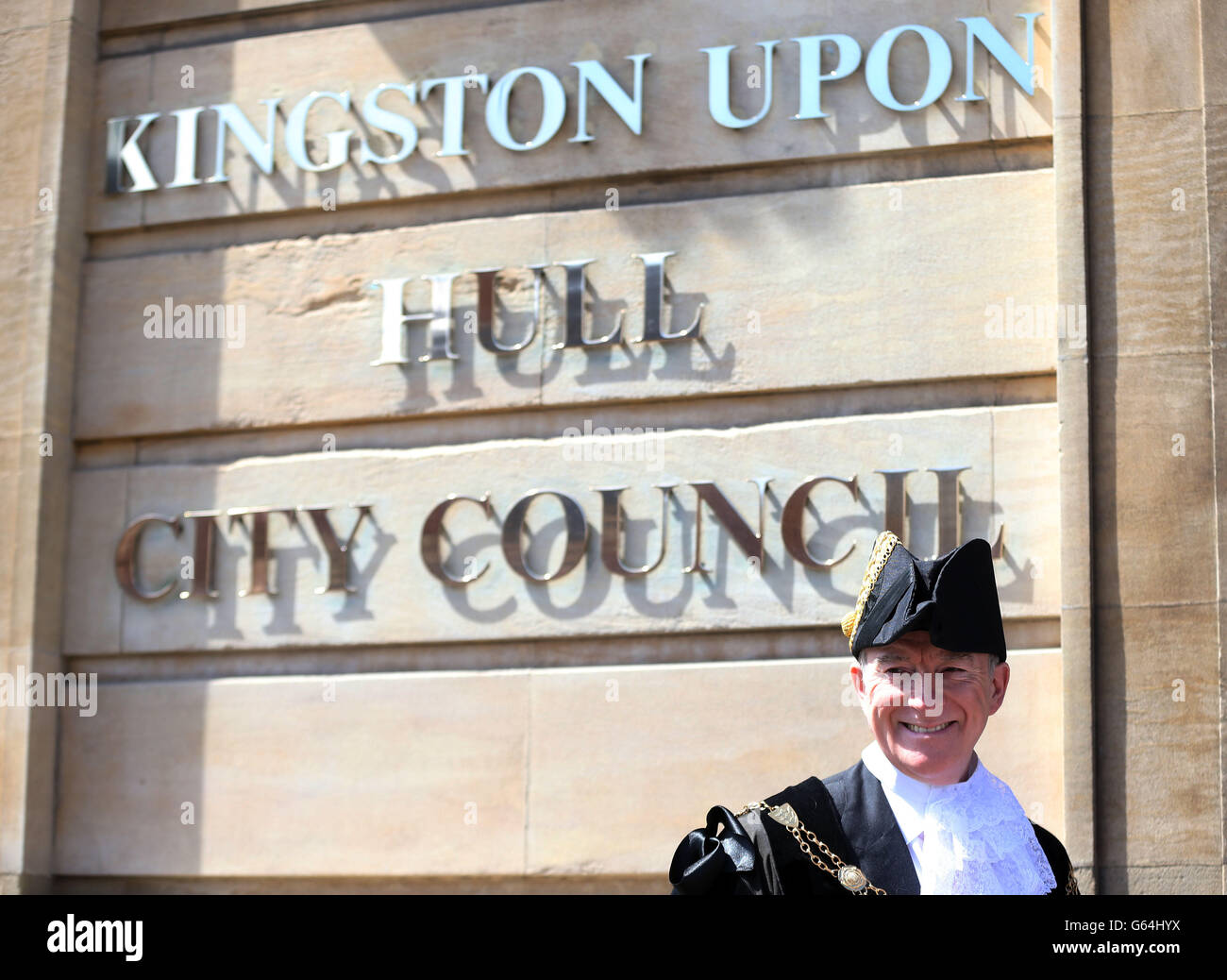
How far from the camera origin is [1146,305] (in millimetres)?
6832

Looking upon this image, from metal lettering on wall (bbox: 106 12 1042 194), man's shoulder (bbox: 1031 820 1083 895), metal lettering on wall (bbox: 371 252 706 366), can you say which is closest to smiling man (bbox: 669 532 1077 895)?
man's shoulder (bbox: 1031 820 1083 895)

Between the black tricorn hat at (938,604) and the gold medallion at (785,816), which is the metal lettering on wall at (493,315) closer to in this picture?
the black tricorn hat at (938,604)

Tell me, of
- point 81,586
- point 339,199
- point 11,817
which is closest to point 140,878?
point 11,817

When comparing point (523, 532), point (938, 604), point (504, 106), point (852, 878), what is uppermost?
point (504, 106)

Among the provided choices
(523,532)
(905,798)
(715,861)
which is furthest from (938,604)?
(523,532)

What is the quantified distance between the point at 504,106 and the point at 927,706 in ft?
17.1

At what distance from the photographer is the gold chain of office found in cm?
361

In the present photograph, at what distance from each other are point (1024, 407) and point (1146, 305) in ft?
2.21

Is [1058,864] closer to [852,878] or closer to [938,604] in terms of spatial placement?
[852,878]

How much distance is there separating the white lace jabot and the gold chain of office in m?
0.14

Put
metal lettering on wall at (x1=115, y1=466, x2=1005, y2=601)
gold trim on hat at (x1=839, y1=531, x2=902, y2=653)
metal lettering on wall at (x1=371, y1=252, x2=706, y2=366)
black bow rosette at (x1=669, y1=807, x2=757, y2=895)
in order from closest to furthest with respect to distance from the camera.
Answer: black bow rosette at (x1=669, y1=807, x2=757, y2=895)
gold trim on hat at (x1=839, y1=531, x2=902, y2=653)
metal lettering on wall at (x1=115, y1=466, x2=1005, y2=601)
metal lettering on wall at (x1=371, y1=252, x2=706, y2=366)

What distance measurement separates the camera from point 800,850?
367cm

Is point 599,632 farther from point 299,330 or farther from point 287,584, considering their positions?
point 299,330

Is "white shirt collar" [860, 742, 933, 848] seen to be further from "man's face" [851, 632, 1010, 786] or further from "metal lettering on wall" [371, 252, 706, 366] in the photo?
"metal lettering on wall" [371, 252, 706, 366]
